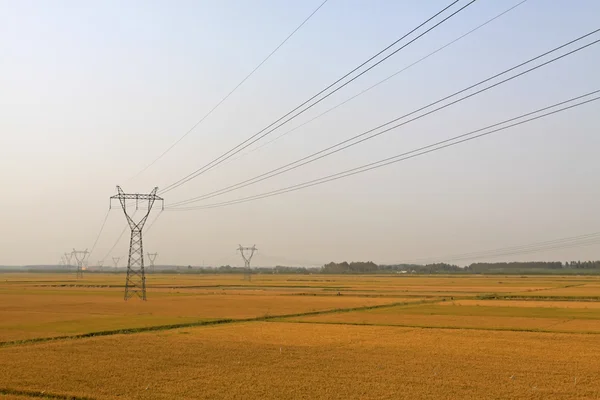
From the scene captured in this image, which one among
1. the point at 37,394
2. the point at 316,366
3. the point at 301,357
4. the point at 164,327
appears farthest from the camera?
the point at 164,327

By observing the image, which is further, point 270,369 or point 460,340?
point 460,340

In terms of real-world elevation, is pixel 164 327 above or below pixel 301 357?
above

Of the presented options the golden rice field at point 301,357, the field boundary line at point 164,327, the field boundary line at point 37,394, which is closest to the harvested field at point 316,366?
the golden rice field at point 301,357

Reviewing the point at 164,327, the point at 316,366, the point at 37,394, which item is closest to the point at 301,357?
the point at 316,366

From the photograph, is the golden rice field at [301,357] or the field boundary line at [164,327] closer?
the golden rice field at [301,357]

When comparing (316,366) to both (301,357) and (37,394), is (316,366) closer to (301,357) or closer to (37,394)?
(301,357)

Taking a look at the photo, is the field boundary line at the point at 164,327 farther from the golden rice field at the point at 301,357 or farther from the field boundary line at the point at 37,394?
the field boundary line at the point at 37,394

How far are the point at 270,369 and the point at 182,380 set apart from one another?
359cm

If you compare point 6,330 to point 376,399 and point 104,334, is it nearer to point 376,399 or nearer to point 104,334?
point 104,334

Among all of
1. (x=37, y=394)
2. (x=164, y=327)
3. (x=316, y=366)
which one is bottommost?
(x=316, y=366)

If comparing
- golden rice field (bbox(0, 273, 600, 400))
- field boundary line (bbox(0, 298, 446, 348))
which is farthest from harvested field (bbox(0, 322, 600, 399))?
field boundary line (bbox(0, 298, 446, 348))

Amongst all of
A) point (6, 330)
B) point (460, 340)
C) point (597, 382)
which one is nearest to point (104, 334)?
point (6, 330)

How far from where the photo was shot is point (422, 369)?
21.6 m

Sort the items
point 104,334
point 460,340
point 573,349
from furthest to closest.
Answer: point 104,334, point 460,340, point 573,349
